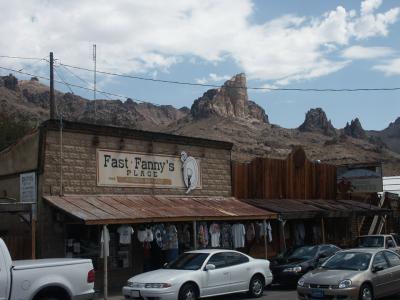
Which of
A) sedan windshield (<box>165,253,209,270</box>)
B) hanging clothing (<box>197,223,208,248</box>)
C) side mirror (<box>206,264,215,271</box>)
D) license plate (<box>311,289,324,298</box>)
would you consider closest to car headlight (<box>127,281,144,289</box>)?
sedan windshield (<box>165,253,209,270</box>)

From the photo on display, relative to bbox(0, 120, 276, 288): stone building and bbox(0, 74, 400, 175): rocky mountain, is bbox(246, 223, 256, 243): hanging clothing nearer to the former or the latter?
bbox(0, 120, 276, 288): stone building

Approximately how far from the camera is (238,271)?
634 inches

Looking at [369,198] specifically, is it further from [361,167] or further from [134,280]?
[134,280]

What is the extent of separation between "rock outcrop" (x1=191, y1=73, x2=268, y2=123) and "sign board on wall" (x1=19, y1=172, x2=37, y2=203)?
91.0m

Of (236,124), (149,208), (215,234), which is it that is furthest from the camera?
(236,124)

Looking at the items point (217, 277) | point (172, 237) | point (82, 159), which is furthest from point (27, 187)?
point (217, 277)

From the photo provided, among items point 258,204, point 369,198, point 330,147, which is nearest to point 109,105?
point 330,147

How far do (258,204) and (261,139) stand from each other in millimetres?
62902

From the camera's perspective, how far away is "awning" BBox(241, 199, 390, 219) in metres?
24.3

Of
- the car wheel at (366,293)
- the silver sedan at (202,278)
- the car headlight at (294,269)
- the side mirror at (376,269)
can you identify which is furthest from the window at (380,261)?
the car headlight at (294,269)

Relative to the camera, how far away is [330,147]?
83.8m

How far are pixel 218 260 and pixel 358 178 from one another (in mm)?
18979

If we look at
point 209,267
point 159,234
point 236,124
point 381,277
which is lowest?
point 381,277

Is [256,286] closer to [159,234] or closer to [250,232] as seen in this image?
[159,234]
